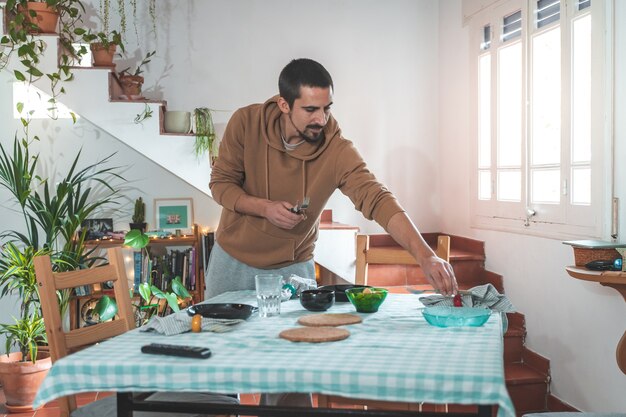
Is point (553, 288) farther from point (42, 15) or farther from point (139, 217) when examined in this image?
point (42, 15)

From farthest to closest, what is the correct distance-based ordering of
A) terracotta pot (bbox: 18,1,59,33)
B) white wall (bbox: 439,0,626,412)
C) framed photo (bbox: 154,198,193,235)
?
1. framed photo (bbox: 154,198,193,235)
2. terracotta pot (bbox: 18,1,59,33)
3. white wall (bbox: 439,0,626,412)

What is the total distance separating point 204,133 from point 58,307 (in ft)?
8.91

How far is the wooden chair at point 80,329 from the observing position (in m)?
2.17

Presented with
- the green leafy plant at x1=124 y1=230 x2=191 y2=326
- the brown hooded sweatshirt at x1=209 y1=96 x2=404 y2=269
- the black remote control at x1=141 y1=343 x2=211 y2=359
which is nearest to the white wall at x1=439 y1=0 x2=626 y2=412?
the brown hooded sweatshirt at x1=209 y1=96 x2=404 y2=269

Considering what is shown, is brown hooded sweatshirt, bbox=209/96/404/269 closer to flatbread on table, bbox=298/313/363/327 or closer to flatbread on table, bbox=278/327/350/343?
flatbread on table, bbox=298/313/363/327

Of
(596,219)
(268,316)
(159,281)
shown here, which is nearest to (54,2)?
(159,281)

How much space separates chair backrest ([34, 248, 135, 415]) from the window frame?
2.41 meters

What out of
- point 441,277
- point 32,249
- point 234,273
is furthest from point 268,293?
point 32,249

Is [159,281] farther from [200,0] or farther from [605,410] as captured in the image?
[605,410]

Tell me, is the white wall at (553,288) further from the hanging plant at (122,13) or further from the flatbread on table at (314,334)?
the hanging plant at (122,13)

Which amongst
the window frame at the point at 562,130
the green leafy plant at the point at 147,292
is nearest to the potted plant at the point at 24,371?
the green leafy plant at the point at 147,292

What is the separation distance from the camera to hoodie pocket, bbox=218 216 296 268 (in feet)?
→ 9.12

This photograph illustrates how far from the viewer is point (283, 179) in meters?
2.78

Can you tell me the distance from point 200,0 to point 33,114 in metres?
1.49
